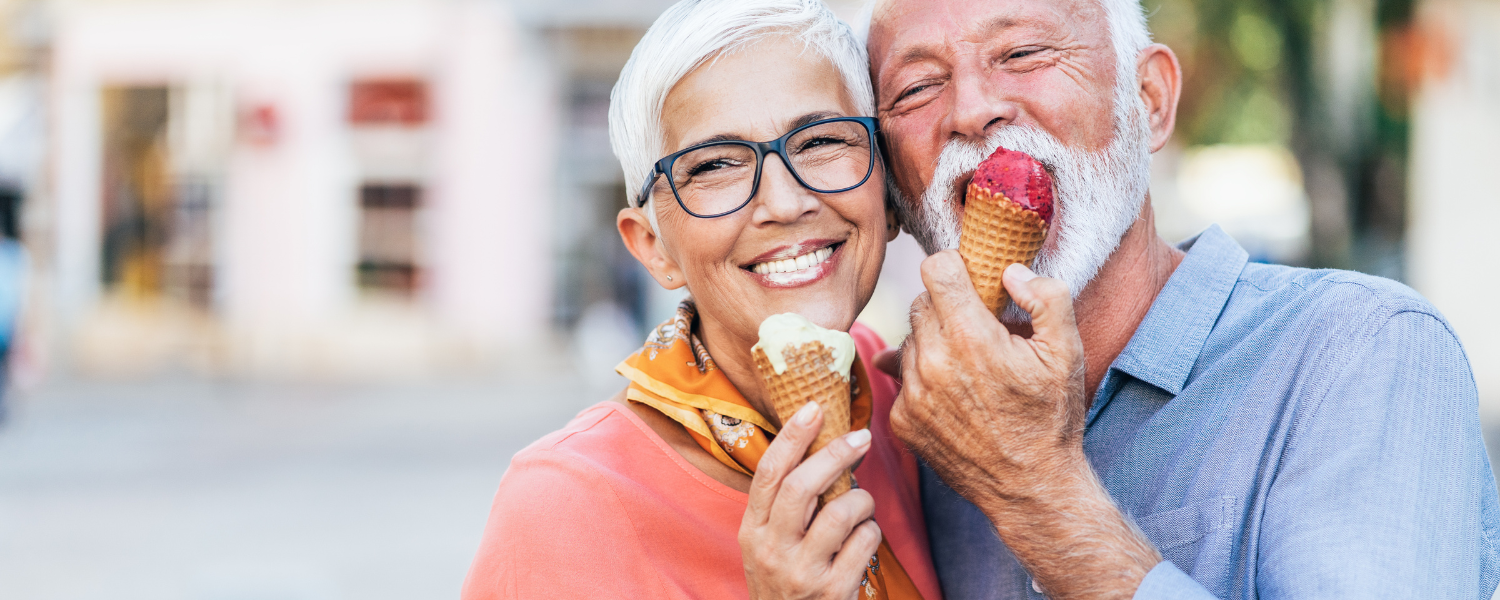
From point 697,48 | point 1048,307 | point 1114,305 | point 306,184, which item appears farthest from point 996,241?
point 306,184

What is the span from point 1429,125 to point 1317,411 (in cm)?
1219

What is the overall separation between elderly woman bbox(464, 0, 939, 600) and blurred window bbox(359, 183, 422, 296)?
50.8 feet

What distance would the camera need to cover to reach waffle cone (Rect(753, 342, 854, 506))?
1.82 m

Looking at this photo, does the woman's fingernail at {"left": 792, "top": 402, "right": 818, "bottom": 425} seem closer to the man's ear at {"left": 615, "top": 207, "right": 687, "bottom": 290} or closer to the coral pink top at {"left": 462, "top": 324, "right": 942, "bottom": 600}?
the coral pink top at {"left": 462, "top": 324, "right": 942, "bottom": 600}

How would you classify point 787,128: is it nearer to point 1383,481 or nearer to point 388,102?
point 1383,481

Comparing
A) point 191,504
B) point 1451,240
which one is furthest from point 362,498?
point 1451,240

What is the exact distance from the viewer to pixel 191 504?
879 cm

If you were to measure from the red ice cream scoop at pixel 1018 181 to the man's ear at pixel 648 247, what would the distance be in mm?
669

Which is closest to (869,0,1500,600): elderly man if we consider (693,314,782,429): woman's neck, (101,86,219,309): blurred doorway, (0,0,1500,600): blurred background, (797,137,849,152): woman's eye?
(797,137,849,152): woman's eye

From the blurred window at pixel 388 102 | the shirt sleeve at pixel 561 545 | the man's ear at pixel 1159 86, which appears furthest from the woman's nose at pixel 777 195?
the blurred window at pixel 388 102

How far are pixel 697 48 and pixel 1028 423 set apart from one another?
0.89m

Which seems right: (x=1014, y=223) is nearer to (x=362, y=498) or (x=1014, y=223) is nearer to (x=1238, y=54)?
(x=362, y=498)

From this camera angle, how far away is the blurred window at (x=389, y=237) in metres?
16.9

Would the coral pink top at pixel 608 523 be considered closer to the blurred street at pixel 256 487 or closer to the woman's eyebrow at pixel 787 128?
the woman's eyebrow at pixel 787 128
